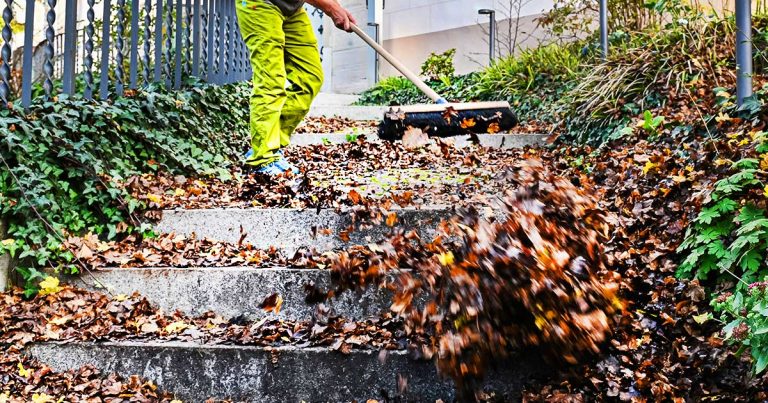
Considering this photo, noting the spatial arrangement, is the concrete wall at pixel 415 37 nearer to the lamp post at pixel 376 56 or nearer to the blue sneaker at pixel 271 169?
the lamp post at pixel 376 56

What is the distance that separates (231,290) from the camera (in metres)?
2.78

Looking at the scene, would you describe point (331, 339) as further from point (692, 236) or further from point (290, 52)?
point (290, 52)

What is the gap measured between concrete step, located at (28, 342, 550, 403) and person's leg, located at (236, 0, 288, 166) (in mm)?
2101

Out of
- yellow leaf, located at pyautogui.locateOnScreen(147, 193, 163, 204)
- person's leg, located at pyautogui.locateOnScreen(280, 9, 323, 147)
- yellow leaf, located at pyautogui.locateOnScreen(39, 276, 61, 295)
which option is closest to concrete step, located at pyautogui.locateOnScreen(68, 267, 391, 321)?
yellow leaf, located at pyautogui.locateOnScreen(39, 276, 61, 295)

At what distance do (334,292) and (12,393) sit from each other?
1158 millimetres

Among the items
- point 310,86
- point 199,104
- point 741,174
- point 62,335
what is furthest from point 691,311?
point 199,104

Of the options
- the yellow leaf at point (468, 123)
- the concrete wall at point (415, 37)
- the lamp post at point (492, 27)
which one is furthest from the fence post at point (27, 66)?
the concrete wall at point (415, 37)

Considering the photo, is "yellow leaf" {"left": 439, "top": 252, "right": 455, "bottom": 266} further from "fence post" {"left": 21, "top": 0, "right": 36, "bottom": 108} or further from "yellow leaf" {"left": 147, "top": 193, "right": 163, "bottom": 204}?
"fence post" {"left": 21, "top": 0, "right": 36, "bottom": 108}

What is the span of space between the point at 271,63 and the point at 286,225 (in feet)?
4.61

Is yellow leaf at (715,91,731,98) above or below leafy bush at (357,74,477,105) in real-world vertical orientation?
below

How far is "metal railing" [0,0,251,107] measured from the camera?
3.47 m

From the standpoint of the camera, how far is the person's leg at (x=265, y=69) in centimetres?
422

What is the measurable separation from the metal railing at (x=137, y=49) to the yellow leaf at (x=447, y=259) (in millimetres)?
2275

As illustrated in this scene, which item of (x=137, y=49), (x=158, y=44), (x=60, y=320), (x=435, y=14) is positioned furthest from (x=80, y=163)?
(x=435, y=14)
